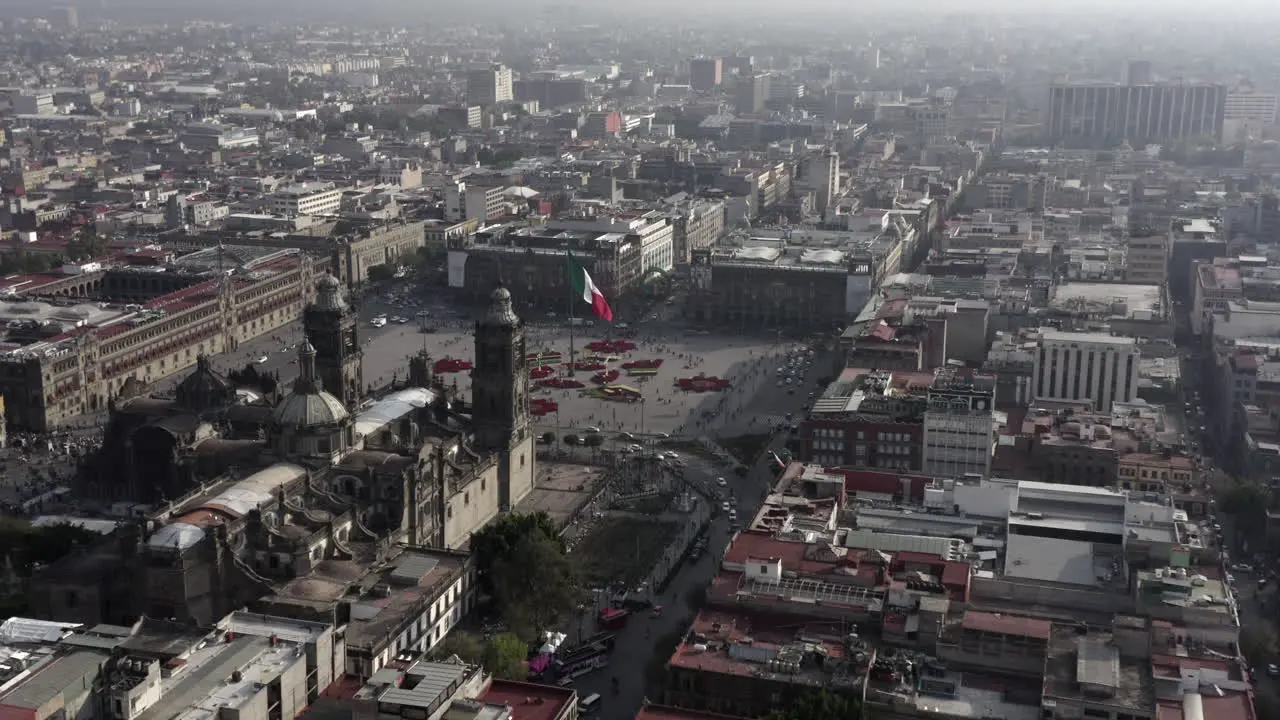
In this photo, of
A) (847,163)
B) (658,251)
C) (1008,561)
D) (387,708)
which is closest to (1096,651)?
(1008,561)

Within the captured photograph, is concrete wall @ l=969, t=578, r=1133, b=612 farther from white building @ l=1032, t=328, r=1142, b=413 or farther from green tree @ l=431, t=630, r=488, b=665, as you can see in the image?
white building @ l=1032, t=328, r=1142, b=413

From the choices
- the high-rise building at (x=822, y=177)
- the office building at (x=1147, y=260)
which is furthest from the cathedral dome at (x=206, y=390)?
the high-rise building at (x=822, y=177)

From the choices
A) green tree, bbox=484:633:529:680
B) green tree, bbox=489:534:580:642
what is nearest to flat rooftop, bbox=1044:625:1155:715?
green tree, bbox=484:633:529:680

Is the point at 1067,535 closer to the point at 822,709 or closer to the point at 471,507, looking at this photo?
the point at 822,709

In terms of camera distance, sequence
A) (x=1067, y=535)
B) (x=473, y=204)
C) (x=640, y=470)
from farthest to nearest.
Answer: (x=473, y=204), (x=640, y=470), (x=1067, y=535)

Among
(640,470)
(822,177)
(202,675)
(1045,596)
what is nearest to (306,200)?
(822,177)

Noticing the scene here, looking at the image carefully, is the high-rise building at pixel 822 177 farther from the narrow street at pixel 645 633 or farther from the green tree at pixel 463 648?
the green tree at pixel 463 648
